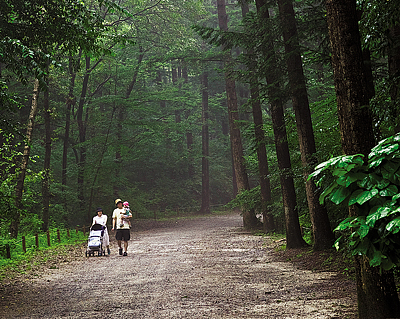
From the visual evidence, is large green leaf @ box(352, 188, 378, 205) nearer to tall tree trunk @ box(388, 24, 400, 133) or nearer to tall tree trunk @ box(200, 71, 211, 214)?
tall tree trunk @ box(388, 24, 400, 133)

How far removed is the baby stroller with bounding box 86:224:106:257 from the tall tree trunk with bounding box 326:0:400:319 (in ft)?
36.3

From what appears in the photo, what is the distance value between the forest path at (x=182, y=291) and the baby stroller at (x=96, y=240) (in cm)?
192

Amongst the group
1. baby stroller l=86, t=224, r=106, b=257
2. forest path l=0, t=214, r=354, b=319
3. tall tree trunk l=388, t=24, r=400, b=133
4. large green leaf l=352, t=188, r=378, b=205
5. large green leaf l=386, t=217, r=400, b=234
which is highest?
tall tree trunk l=388, t=24, r=400, b=133

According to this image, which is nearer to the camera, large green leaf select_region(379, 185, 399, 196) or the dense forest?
large green leaf select_region(379, 185, 399, 196)

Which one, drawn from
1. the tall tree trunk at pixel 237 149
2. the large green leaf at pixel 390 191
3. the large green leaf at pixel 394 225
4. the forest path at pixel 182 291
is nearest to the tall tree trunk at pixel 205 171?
the tall tree trunk at pixel 237 149

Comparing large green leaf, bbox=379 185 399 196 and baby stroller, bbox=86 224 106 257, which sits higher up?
large green leaf, bbox=379 185 399 196

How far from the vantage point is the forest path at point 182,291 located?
6.05m

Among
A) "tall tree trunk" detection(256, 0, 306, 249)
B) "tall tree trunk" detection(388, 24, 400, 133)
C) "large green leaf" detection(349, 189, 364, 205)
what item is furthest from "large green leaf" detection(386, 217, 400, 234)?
"tall tree trunk" detection(256, 0, 306, 249)

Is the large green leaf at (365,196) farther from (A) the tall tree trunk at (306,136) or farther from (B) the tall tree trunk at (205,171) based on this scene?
(B) the tall tree trunk at (205,171)

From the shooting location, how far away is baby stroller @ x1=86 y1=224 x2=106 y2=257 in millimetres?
14570

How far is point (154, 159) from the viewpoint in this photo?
45750mm

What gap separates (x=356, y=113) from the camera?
488 centimetres

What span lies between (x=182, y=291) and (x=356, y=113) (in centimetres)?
449

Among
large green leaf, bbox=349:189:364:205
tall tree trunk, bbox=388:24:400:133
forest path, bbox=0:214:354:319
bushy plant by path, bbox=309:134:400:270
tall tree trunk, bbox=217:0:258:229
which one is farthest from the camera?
tall tree trunk, bbox=217:0:258:229
